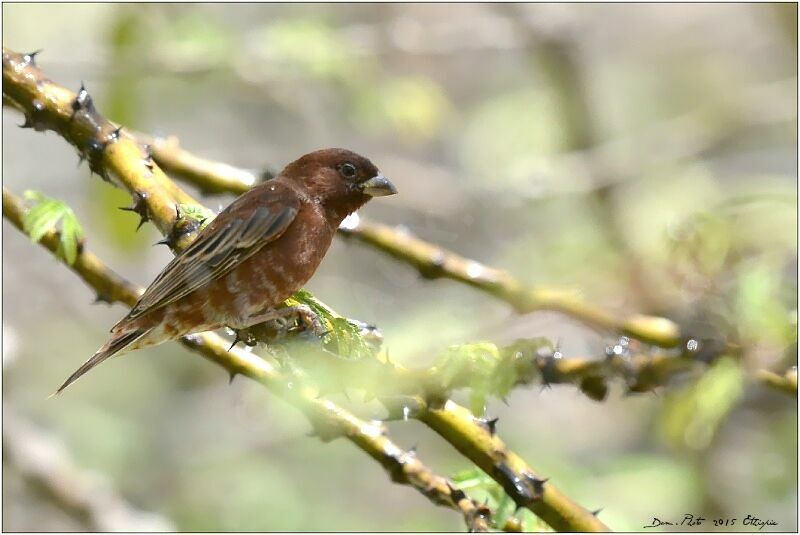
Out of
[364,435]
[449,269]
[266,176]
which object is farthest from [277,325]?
[266,176]

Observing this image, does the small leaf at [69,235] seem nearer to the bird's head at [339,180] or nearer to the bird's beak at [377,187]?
the bird's head at [339,180]

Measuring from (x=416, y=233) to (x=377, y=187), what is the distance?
5.56 meters

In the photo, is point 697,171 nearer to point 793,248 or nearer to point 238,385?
point 793,248

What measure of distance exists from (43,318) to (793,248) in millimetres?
7674

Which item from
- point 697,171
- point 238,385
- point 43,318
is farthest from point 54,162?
point 697,171

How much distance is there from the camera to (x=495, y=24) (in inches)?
398

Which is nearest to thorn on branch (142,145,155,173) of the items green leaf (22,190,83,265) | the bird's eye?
green leaf (22,190,83,265)

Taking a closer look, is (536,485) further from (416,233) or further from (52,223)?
(416,233)

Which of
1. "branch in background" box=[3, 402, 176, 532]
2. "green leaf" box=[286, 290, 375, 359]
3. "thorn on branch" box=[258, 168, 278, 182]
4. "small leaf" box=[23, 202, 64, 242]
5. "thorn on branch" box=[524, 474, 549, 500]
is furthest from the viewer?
"branch in background" box=[3, 402, 176, 532]

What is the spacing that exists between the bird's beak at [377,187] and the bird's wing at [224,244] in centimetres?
36

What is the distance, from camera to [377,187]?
14.0 feet

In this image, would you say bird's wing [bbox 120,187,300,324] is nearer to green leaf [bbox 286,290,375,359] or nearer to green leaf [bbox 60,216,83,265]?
green leaf [bbox 60,216,83,265]

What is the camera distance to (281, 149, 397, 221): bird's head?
422 centimetres

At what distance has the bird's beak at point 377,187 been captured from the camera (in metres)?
4.24
